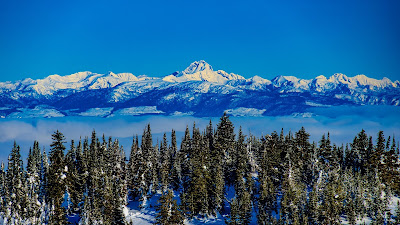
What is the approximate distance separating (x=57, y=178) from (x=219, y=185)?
45.8m

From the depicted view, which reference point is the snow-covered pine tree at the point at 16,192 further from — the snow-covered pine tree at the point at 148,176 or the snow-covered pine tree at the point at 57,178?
the snow-covered pine tree at the point at 148,176

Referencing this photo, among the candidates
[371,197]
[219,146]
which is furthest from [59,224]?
[371,197]

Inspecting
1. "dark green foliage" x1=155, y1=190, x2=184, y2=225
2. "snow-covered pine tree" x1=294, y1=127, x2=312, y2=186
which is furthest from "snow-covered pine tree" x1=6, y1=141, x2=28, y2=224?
"snow-covered pine tree" x1=294, y1=127, x2=312, y2=186

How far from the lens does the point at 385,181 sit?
130750mm

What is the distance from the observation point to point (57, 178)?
342 ft

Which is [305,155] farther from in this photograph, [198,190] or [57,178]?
[57,178]

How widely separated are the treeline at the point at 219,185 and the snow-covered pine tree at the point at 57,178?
248mm

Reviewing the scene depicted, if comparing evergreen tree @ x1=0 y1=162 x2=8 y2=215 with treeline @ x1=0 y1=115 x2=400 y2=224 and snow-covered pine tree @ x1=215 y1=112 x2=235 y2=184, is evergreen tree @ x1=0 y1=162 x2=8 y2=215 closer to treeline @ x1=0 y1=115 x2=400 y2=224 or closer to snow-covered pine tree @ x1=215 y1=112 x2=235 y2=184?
treeline @ x1=0 y1=115 x2=400 y2=224

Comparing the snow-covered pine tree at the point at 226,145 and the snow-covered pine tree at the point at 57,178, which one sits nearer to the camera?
the snow-covered pine tree at the point at 57,178

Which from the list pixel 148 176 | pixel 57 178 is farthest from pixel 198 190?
pixel 57 178

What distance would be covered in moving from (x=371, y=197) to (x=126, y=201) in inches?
3074

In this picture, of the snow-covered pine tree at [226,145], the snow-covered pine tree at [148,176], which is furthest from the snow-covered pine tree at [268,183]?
the snow-covered pine tree at [148,176]

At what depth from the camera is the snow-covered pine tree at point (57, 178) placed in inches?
3763

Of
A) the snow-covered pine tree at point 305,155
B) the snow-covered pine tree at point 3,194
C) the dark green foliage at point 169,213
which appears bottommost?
the snow-covered pine tree at point 3,194
